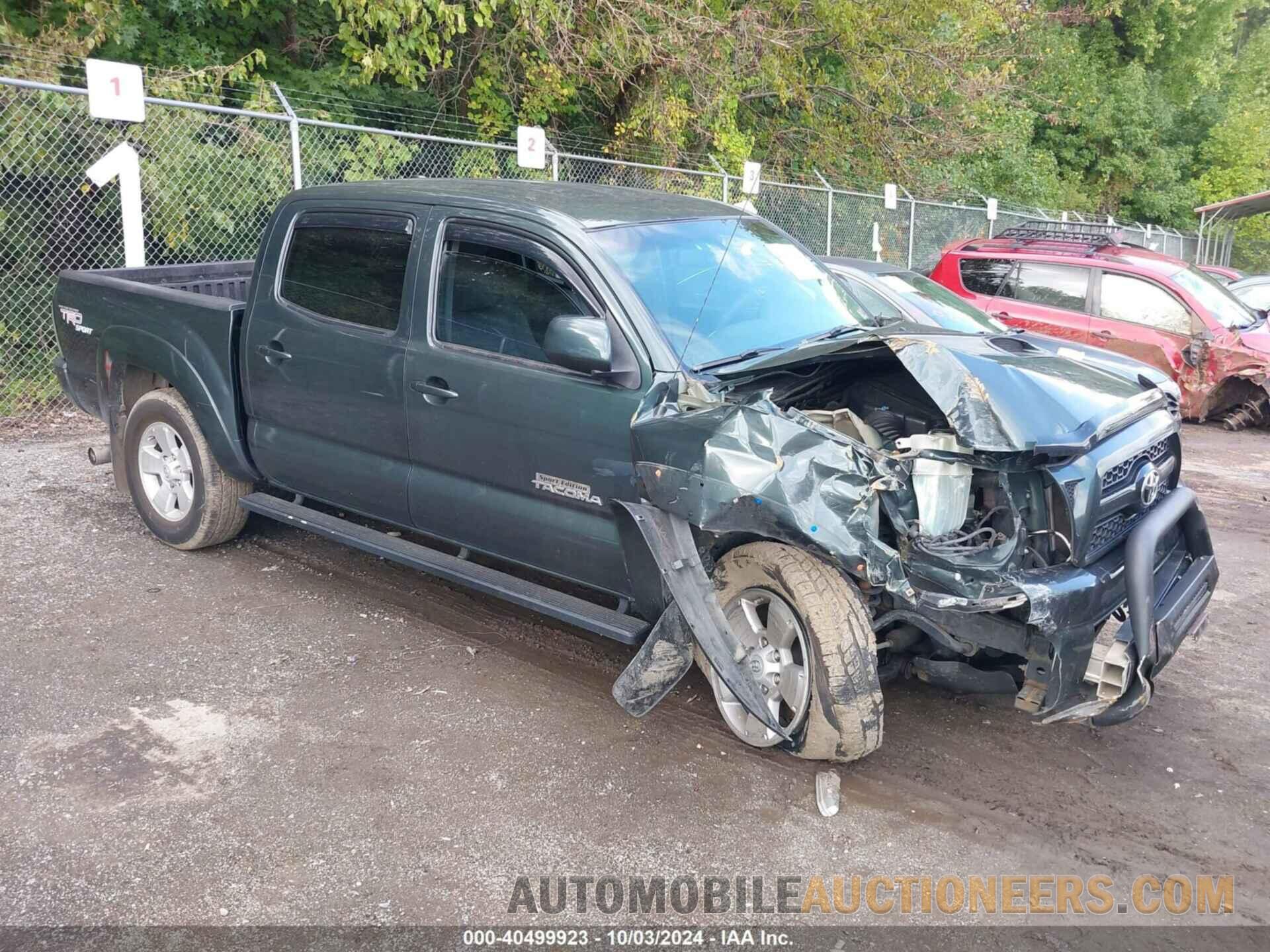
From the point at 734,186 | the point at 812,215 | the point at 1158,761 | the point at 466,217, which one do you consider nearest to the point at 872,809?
the point at 1158,761

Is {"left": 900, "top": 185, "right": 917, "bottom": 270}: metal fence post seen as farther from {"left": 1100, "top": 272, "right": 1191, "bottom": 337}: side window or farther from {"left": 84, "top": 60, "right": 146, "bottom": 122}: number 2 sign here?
{"left": 84, "top": 60, "right": 146, "bottom": 122}: number 2 sign

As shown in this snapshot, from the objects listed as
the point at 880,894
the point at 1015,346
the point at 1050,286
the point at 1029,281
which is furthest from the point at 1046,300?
the point at 880,894

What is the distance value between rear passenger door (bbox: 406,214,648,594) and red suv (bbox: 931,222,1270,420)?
794cm

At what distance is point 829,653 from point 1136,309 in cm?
864

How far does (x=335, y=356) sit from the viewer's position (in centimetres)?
492

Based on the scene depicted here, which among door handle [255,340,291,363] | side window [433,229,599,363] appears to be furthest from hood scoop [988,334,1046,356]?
door handle [255,340,291,363]

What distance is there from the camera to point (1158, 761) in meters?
4.04

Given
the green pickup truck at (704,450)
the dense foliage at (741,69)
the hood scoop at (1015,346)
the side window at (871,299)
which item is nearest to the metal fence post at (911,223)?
the dense foliage at (741,69)

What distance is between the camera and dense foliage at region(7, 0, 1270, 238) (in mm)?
11617

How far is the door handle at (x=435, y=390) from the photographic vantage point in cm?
448

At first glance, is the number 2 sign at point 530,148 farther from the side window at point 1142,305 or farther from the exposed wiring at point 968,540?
the exposed wiring at point 968,540

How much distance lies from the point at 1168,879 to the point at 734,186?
12738mm

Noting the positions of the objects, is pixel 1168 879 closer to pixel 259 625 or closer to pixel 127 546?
pixel 259 625

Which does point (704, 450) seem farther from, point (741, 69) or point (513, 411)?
point (741, 69)
